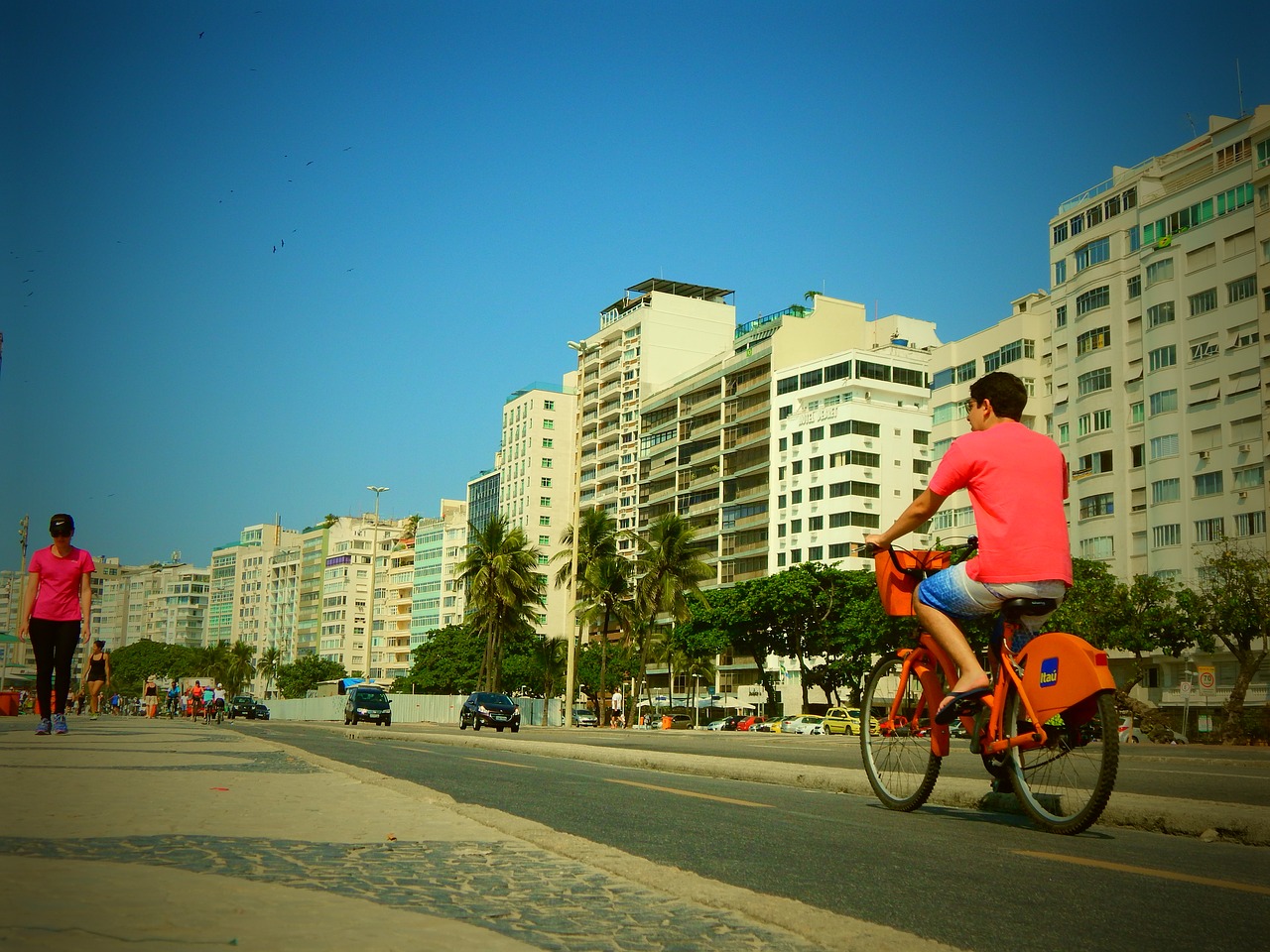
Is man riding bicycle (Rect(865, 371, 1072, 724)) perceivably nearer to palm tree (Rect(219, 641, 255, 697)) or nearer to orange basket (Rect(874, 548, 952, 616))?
orange basket (Rect(874, 548, 952, 616))

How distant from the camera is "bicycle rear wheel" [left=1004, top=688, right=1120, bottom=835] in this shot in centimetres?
578

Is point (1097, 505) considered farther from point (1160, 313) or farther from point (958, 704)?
point (958, 704)

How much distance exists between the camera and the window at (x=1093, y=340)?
7000 cm

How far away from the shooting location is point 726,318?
5162 inches

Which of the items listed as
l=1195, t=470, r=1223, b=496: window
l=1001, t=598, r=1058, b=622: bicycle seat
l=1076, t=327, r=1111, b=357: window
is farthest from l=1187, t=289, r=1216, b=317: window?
l=1001, t=598, r=1058, b=622: bicycle seat

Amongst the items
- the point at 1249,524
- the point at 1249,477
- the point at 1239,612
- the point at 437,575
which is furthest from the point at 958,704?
the point at 437,575

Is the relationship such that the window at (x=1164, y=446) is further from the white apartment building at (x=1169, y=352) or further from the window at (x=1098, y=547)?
the window at (x=1098, y=547)

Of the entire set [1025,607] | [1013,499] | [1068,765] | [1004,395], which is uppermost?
[1004,395]

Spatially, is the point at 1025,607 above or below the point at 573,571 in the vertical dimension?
below

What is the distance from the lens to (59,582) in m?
11.0

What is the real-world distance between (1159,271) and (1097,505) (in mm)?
13715

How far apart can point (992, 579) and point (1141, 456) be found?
218 feet

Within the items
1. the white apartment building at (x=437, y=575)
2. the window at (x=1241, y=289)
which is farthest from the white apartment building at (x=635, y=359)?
the window at (x=1241, y=289)

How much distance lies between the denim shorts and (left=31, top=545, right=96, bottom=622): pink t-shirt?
8.17 metres
